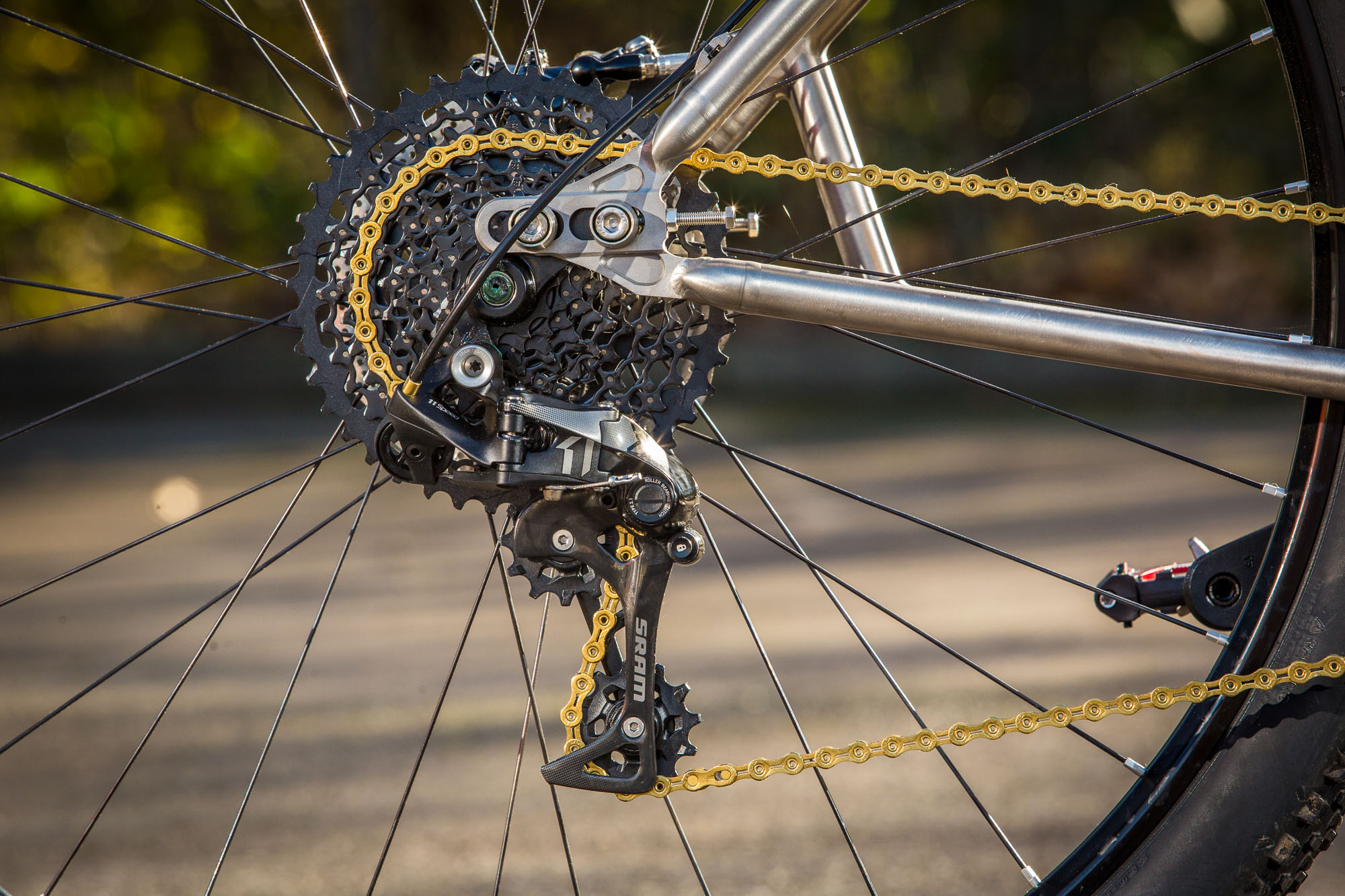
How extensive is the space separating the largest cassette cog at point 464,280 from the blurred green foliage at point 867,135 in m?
7.79

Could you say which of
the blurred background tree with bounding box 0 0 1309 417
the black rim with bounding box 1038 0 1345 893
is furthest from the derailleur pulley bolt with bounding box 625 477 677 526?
the blurred background tree with bounding box 0 0 1309 417

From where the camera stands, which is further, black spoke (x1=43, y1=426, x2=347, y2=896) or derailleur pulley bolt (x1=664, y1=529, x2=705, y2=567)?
black spoke (x1=43, y1=426, x2=347, y2=896)

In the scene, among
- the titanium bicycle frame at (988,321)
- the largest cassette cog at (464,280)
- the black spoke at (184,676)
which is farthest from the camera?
the black spoke at (184,676)

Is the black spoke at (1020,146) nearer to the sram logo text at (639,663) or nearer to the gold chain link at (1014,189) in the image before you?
the gold chain link at (1014,189)

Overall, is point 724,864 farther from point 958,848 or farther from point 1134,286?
point 1134,286

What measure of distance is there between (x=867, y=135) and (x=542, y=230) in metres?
9.04

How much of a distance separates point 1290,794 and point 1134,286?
913cm

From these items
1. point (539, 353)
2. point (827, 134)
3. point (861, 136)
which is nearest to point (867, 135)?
point (861, 136)

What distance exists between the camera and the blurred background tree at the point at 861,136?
9.27m

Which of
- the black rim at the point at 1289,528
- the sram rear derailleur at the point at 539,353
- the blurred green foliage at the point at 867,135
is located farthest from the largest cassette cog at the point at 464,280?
the blurred green foliage at the point at 867,135

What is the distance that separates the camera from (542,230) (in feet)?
4.43

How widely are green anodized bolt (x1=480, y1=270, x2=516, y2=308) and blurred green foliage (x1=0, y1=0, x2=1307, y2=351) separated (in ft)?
25.9

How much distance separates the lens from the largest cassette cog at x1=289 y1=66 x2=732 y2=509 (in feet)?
4.61

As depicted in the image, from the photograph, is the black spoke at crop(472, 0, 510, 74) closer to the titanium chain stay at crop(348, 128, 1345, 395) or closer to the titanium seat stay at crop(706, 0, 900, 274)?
the titanium chain stay at crop(348, 128, 1345, 395)
